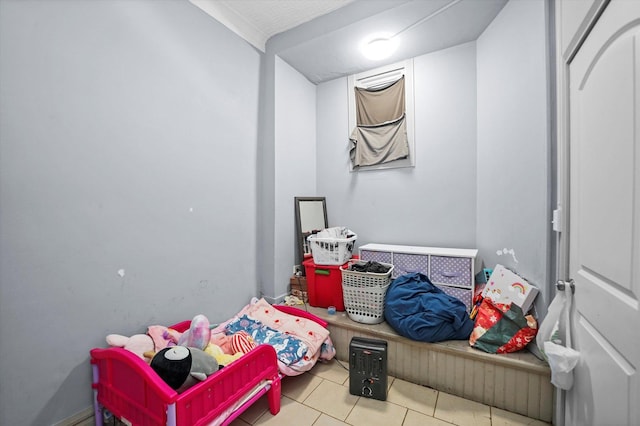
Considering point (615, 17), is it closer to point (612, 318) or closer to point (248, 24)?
point (612, 318)

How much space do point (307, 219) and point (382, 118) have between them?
1.37m

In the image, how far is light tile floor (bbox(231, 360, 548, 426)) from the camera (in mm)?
1450

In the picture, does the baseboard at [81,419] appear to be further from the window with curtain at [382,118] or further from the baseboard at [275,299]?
the window with curtain at [382,118]

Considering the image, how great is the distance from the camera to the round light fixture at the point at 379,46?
7.51ft

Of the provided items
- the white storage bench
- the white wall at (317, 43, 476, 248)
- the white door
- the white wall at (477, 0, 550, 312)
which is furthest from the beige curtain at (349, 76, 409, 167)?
the white door

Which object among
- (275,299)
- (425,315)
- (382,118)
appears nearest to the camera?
(425,315)

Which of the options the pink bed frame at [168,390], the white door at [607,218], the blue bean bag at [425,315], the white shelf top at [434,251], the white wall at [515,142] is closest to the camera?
the white door at [607,218]

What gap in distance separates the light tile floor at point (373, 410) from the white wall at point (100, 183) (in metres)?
0.86

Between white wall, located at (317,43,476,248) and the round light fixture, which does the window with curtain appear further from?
the round light fixture

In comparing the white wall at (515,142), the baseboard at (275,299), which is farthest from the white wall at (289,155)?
the white wall at (515,142)

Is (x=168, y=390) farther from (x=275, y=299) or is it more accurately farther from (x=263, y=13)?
(x=263, y=13)

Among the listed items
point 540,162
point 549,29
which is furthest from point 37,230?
point 549,29

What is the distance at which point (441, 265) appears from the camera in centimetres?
217

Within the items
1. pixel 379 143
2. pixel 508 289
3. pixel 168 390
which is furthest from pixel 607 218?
pixel 379 143
